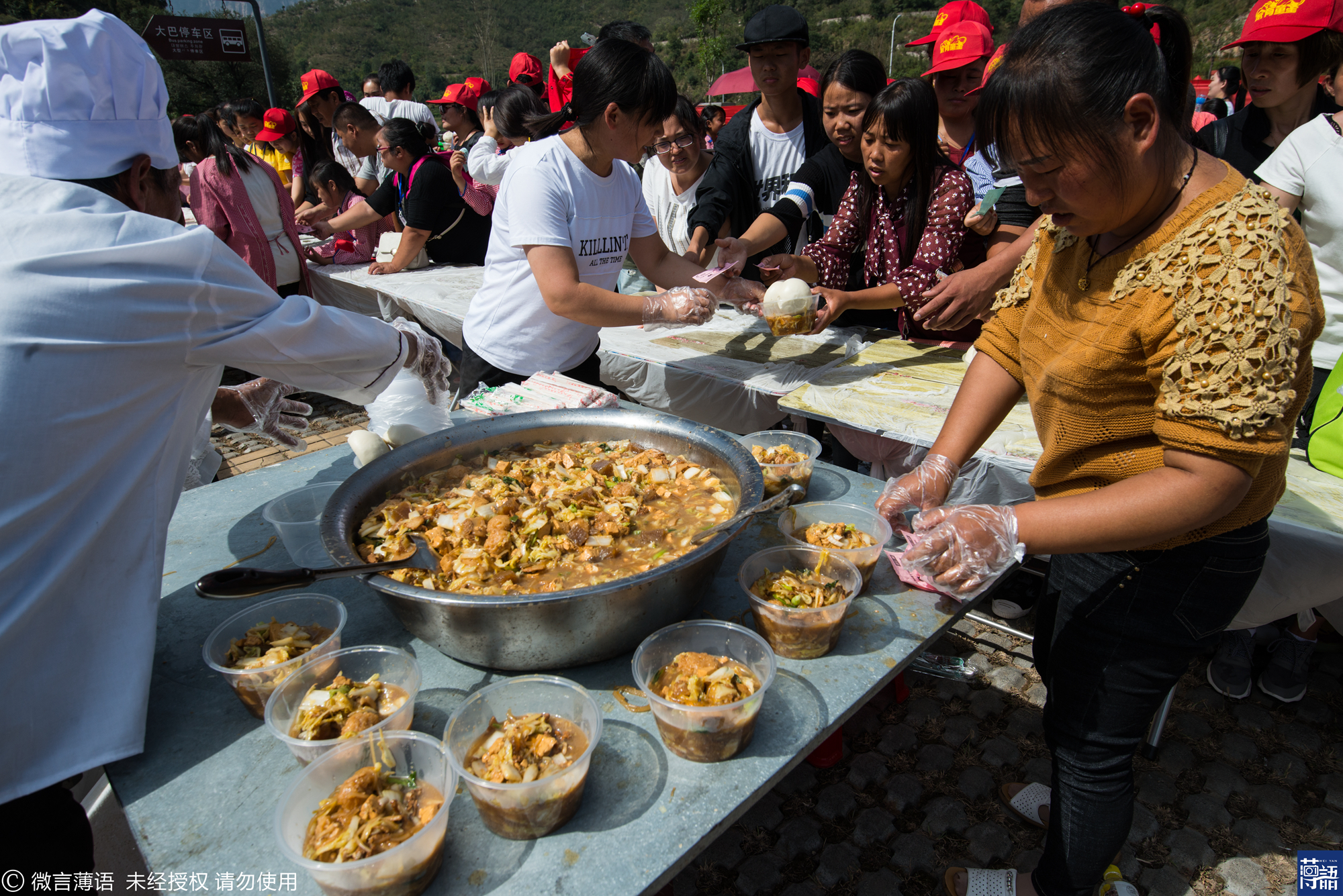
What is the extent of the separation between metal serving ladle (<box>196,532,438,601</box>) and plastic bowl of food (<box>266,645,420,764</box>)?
0.16m

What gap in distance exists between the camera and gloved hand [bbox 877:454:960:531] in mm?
1795

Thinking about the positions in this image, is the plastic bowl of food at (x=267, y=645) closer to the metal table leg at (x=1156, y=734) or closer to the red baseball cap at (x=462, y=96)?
the metal table leg at (x=1156, y=734)

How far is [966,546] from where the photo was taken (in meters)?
1.47

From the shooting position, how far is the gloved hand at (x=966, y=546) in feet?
4.73

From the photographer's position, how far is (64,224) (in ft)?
4.15

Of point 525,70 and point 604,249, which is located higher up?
point 525,70

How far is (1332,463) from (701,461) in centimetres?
212

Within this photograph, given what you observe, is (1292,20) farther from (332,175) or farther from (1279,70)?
(332,175)

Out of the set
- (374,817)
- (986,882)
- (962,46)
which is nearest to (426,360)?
(374,817)

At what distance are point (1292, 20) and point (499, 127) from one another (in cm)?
529

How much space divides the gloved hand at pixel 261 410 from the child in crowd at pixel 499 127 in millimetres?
3832

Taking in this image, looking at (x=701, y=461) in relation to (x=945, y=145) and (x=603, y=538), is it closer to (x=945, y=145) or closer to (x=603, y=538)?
(x=603, y=538)

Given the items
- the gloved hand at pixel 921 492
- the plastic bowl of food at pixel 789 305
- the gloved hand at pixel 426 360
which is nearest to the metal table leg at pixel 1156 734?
the gloved hand at pixel 921 492

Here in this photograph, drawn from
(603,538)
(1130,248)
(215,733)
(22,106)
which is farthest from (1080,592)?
(22,106)
